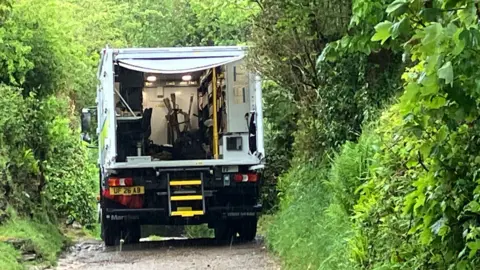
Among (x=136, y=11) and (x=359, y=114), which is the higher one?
(x=136, y=11)

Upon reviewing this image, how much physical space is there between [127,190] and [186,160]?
1105 mm

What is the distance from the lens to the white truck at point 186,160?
41.8 ft

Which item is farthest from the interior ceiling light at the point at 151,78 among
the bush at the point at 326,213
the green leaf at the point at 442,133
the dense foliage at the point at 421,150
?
the green leaf at the point at 442,133

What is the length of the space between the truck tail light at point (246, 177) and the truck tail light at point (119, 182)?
165 cm

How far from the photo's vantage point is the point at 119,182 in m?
13.0

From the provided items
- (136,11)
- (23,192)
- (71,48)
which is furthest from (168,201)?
(136,11)

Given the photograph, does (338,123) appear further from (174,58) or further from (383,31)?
(383,31)

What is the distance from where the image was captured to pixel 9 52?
15281 mm

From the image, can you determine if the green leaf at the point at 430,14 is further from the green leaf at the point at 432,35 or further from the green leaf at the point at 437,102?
the green leaf at the point at 437,102

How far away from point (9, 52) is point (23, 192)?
8.47 feet

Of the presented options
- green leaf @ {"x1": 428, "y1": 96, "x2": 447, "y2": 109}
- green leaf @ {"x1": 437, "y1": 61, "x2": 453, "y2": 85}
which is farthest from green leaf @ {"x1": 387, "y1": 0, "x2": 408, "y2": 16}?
green leaf @ {"x1": 428, "y1": 96, "x2": 447, "y2": 109}

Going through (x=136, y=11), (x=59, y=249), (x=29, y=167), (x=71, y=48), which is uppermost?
(x=136, y=11)

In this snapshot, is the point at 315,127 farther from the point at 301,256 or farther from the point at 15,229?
the point at 15,229

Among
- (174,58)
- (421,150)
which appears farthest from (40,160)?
(421,150)
